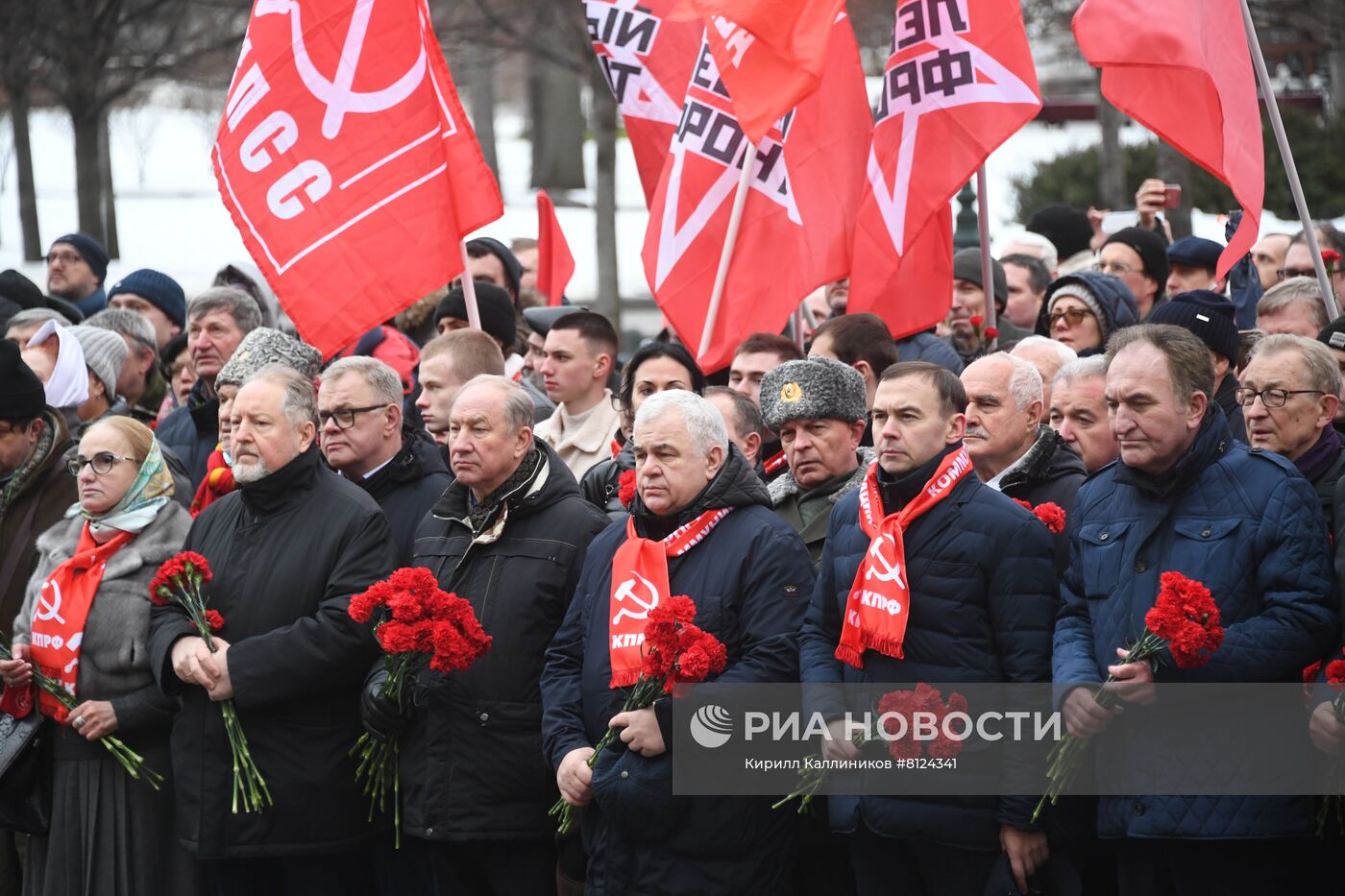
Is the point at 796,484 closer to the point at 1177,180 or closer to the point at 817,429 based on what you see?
the point at 817,429

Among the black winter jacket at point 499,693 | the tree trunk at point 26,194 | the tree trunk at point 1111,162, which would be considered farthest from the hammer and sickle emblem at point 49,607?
the tree trunk at point 26,194

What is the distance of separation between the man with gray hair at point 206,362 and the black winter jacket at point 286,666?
1.77 meters

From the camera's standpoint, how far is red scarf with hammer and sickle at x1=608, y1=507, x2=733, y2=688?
547 cm

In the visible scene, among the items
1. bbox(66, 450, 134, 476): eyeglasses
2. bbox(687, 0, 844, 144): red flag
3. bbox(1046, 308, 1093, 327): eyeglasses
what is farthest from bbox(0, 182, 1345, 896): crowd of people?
bbox(687, 0, 844, 144): red flag

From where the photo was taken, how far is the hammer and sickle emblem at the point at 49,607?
21.1 ft

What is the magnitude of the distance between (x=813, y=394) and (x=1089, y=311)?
7.79ft

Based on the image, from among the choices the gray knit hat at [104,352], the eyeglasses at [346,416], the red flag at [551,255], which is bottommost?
the eyeglasses at [346,416]

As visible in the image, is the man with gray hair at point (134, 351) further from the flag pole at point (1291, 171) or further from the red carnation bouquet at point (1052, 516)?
the flag pole at point (1291, 171)

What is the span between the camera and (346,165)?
24.5 feet

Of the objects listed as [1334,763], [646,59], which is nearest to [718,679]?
[1334,763]

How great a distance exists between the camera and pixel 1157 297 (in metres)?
8.98

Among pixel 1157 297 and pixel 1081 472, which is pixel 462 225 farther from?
pixel 1157 297

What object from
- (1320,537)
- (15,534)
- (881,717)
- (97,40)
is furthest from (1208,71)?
(97,40)

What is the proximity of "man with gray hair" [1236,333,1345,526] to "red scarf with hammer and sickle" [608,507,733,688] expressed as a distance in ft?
5.56
